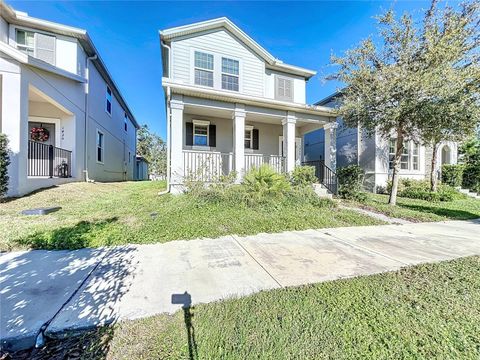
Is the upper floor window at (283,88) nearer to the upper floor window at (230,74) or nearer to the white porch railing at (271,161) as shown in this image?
the upper floor window at (230,74)

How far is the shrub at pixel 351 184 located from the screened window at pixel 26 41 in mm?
15166

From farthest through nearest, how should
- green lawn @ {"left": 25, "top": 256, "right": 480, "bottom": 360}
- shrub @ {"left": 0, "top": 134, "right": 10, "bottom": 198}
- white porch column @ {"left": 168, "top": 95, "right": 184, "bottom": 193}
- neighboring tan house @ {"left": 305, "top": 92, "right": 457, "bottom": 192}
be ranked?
1. neighboring tan house @ {"left": 305, "top": 92, "right": 457, "bottom": 192}
2. white porch column @ {"left": 168, "top": 95, "right": 184, "bottom": 193}
3. shrub @ {"left": 0, "top": 134, "right": 10, "bottom": 198}
4. green lawn @ {"left": 25, "top": 256, "right": 480, "bottom": 360}

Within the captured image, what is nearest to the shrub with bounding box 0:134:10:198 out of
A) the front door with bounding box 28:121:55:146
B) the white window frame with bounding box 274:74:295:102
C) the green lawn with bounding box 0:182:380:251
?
the green lawn with bounding box 0:182:380:251

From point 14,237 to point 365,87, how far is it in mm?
10898

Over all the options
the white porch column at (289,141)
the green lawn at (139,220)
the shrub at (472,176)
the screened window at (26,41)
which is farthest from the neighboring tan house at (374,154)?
the screened window at (26,41)

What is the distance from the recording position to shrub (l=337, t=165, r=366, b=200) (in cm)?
989

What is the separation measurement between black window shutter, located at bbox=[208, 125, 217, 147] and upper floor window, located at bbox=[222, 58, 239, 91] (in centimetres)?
191

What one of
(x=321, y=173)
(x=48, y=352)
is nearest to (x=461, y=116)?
(x=321, y=173)

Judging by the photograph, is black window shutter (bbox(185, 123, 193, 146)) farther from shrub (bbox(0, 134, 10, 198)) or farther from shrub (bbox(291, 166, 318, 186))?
shrub (bbox(0, 134, 10, 198))

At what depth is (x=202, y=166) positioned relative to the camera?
8.25m

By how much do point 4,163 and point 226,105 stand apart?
704cm

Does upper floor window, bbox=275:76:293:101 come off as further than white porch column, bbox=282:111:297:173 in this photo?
Yes

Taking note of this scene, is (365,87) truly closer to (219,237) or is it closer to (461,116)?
(461,116)

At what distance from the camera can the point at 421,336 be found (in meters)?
A: 1.94
